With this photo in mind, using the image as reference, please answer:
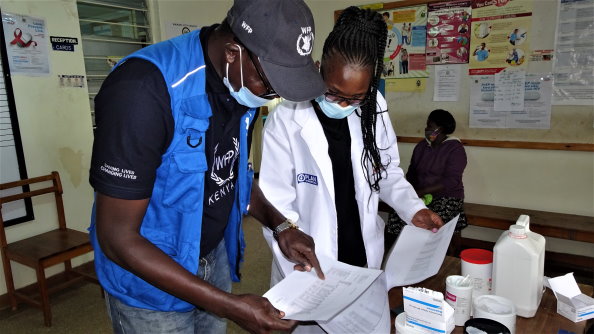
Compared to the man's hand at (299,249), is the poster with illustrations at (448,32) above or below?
above

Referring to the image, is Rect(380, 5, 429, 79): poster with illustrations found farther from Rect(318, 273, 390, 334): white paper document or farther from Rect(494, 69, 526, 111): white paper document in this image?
Rect(318, 273, 390, 334): white paper document

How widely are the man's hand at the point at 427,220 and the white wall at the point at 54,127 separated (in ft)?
8.35

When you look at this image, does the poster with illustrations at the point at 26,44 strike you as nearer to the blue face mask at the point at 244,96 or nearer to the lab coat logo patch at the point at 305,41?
the blue face mask at the point at 244,96

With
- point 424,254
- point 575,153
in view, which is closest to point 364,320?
point 424,254

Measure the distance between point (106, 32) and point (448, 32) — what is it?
2616mm

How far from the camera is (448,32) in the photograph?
3.07 m

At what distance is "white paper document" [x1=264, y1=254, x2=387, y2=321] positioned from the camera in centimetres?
85

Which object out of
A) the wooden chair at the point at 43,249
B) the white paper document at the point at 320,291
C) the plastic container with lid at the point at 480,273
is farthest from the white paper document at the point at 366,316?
the wooden chair at the point at 43,249

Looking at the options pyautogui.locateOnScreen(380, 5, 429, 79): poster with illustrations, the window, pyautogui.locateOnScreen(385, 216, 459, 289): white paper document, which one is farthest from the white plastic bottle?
the window

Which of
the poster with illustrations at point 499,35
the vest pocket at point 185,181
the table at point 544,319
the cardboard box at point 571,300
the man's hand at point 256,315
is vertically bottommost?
the table at point 544,319

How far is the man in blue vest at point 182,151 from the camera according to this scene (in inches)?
29.5

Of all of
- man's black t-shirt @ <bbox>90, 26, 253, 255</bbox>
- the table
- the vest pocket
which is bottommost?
the table

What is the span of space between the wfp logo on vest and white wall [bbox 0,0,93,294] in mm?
2167

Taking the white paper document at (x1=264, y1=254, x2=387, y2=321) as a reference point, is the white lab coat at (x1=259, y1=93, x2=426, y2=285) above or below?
above
